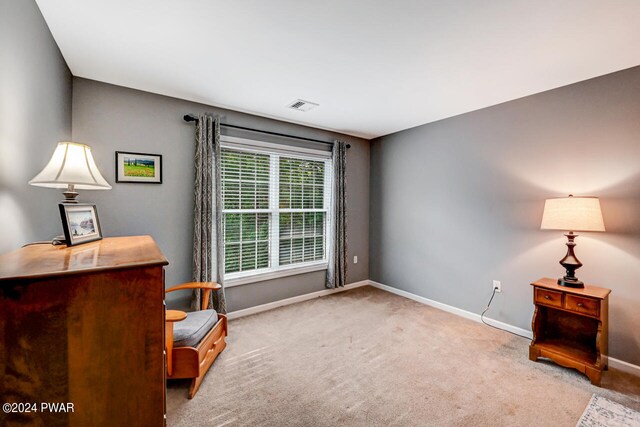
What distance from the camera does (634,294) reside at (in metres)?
2.20

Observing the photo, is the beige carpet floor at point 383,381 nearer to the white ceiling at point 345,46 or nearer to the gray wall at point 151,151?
the gray wall at point 151,151

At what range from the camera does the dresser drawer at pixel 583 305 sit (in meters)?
2.07

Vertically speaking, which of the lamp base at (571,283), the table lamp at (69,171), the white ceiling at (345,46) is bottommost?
the lamp base at (571,283)

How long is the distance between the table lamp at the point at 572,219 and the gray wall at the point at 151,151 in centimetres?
300

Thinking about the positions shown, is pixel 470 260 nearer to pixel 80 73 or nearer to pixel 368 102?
pixel 368 102

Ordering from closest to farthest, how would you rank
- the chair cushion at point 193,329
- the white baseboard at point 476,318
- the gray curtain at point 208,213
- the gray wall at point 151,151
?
the chair cushion at point 193,329 < the white baseboard at point 476,318 < the gray wall at point 151,151 < the gray curtain at point 208,213

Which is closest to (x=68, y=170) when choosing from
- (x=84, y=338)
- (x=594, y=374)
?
(x=84, y=338)

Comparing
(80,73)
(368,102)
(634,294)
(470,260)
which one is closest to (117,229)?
(80,73)

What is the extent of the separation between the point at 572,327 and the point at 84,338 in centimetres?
346

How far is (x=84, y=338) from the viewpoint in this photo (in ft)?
2.87

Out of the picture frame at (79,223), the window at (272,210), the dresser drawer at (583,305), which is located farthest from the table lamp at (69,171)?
the dresser drawer at (583,305)

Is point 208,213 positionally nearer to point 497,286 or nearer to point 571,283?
point 497,286

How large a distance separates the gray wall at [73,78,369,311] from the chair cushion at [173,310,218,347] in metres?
0.73

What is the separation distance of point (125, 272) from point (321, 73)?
208 cm
